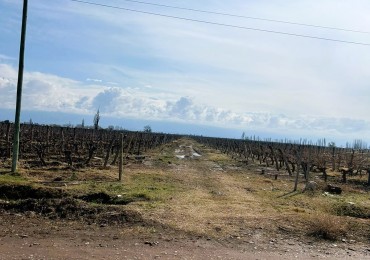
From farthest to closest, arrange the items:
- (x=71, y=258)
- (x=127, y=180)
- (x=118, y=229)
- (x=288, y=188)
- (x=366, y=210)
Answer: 1. (x=288, y=188)
2. (x=127, y=180)
3. (x=366, y=210)
4. (x=118, y=229)
5. (x=71, y=258)

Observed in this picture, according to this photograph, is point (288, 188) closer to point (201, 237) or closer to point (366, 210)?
point (366, 210)

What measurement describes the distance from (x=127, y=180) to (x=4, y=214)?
23.9 feet

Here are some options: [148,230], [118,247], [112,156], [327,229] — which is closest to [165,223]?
[148,230]

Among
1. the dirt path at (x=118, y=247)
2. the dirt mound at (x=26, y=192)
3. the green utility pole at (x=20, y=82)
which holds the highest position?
the green utility pole at (x=20, y=82)

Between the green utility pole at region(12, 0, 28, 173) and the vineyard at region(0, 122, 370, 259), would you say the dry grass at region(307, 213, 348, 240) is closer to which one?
the vineyard at region(0, 122, 370, 259)

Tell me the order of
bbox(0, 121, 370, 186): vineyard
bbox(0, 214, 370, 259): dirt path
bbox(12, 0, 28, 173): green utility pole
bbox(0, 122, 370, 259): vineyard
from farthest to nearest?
bbox(0, 121, 370, 186): vineyard → bbox(12, 0, 28, 173): green utility pole → bbox(0, 122, 370, 259): vineyard → bbox(0, 214, 370, 259): dirt path

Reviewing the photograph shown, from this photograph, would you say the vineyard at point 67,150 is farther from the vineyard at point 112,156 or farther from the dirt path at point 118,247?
the dirt path at point 118,247

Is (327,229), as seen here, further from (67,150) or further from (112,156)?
(112,156)

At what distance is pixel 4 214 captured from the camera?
10.9 meters

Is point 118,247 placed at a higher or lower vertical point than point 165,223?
lower

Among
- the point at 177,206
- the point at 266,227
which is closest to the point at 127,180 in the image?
the point at 177,206

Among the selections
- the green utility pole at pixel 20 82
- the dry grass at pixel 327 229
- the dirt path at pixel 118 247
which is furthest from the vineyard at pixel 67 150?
the dry grass at pixel 327 229

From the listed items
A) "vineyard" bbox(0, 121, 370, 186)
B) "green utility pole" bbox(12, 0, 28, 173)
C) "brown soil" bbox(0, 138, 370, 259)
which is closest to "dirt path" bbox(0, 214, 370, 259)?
"brown soil" bbox(0, 138, 370, 259)

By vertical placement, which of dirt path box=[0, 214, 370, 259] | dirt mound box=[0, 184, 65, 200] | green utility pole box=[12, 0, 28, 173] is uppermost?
green utility pole box=[12, 0, 28, 173]
